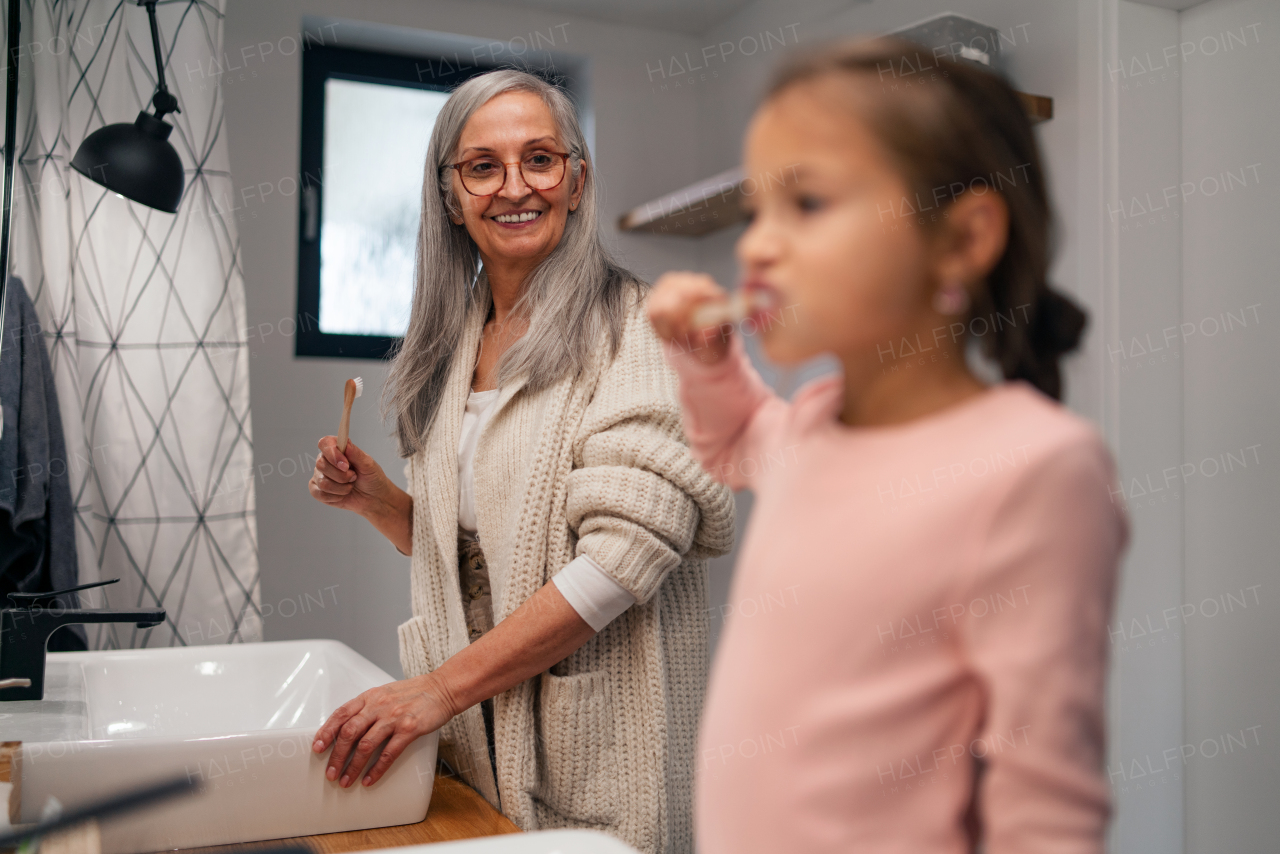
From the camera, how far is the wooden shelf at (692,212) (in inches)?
75.1

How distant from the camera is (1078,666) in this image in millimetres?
219

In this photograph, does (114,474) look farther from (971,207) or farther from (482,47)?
(971,207)

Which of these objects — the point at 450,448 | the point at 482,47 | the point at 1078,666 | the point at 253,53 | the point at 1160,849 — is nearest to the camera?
the point at 1078,666

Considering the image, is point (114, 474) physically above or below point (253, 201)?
below

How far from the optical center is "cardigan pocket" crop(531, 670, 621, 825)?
2.91ft

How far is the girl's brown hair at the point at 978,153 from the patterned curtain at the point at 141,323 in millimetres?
1490

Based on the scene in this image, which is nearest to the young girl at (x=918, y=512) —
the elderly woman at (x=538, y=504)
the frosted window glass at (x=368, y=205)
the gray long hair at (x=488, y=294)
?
the elderly woman at (x=538, y=504)

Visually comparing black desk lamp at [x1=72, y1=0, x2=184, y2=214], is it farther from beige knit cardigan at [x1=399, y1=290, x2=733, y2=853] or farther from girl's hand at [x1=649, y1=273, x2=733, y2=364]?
girl's hand at [x1=649, y1=273, x2=733, y2=364]

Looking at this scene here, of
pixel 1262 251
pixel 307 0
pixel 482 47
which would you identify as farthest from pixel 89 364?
pixel 1262 251

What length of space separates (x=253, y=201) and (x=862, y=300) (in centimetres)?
207

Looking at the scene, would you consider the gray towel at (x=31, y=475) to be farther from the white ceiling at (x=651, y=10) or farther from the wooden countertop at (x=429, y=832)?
the white ceiling at (x=651, y=10)

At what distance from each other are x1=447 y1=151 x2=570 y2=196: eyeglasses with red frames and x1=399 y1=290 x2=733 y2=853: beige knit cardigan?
0.55 ft

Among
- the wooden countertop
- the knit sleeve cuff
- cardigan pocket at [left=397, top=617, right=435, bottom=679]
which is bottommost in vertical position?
the wooden countertop

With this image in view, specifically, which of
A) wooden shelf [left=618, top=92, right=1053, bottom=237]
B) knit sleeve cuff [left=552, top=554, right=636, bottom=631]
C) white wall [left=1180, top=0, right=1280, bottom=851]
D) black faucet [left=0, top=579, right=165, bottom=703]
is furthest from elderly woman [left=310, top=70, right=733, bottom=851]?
white wall [left=1180, top=0, right=1280, bottom=851]
